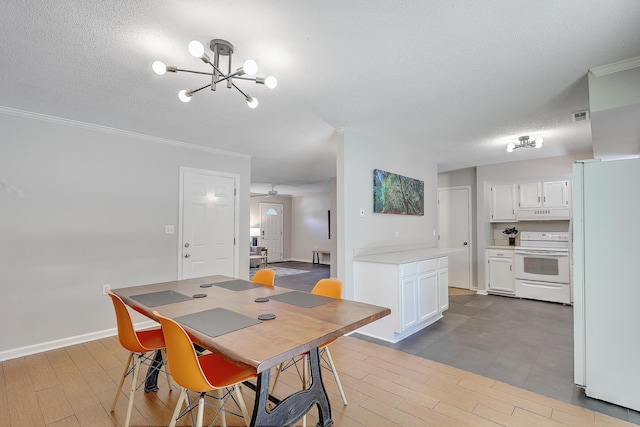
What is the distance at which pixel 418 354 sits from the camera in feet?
10.1

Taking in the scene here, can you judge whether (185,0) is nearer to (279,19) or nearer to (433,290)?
(279,19)

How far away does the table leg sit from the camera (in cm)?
145

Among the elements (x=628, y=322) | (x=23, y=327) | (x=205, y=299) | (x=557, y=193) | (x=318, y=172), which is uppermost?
(x=318, y=172)

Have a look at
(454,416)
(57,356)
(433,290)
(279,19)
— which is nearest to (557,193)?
(433,290)

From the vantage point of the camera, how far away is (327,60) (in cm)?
220

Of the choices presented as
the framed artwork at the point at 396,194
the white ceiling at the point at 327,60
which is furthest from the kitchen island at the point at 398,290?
the white ceiling at the point at 327,60

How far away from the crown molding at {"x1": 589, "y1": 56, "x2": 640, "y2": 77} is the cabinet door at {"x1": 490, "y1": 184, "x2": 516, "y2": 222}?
3.66m

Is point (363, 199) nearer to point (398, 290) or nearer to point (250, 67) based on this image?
point (398, 290)

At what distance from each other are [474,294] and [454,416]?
13.5ft

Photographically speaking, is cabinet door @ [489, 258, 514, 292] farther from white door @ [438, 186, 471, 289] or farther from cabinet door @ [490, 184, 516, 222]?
cabinet door @ [490, 184, 516, 222]

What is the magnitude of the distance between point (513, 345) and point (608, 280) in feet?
4.57

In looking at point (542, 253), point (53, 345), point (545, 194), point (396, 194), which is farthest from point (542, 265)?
point (53, 345)

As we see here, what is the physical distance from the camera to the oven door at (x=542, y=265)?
4.98 m

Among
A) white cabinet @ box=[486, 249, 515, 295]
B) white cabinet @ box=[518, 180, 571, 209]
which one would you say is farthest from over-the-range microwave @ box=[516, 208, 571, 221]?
white cabinet @ box=[486, 249, 515, 295]
